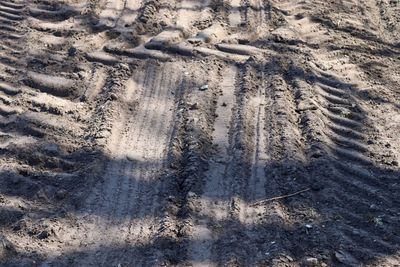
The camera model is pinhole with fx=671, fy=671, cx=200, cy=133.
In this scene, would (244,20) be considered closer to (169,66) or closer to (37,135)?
(169,66)

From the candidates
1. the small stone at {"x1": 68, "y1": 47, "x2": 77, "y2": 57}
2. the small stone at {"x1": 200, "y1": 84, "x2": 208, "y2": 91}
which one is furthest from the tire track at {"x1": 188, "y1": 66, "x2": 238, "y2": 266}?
the small stone at {"x1": 68, "y1": 47, "x2": 77, "y2": 57}

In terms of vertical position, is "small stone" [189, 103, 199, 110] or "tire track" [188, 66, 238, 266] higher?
"tire track" [188, 66, 238, 266]

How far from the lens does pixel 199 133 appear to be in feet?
17.1

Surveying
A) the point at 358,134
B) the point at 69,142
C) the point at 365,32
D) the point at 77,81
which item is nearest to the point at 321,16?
the point at 365,32

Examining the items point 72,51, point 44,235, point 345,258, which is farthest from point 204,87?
point 345,258

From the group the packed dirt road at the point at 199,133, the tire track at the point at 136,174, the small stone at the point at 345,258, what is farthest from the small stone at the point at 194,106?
the small stone at the point at 345,258

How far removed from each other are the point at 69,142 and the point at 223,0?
9.21ft

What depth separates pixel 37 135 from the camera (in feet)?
17.3

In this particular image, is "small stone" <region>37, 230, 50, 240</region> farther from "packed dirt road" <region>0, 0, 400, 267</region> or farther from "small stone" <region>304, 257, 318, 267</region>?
"small stone" <region>304, 257, 318, 267</region>

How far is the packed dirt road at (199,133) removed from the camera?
171 inches

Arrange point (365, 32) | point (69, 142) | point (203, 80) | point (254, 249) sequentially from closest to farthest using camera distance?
point (254, 249) → point (69, 142) → point (203, 80) → point (365, 32)

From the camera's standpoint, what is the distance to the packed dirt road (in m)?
4.36

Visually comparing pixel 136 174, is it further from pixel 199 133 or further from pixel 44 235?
pixel 44 235

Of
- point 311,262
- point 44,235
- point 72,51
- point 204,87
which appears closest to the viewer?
point 311,262
